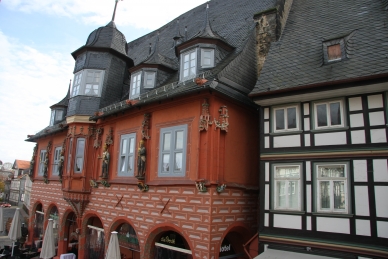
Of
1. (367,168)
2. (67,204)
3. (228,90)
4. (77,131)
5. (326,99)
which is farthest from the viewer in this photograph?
(67,204)

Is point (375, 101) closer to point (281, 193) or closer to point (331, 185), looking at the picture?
point (331, 185)

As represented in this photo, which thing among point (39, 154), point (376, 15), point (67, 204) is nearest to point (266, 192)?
point (376, 15)

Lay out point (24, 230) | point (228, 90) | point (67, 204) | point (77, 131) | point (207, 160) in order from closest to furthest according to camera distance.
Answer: point (207, 160) < point (228, 90) < point (77, 131) < point (67, 204) < point (24, 230)

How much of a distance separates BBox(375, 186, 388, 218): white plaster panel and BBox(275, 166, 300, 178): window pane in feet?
7.55

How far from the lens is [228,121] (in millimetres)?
12445

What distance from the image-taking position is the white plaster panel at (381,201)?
29.5ft

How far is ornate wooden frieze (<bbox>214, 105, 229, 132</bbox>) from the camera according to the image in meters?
11.9

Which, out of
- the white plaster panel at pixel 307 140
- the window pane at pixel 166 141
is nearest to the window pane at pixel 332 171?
the white plaster panel at pixel 307 140

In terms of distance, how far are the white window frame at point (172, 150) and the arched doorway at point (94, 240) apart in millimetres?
6555

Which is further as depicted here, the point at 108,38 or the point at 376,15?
the point at 108,38

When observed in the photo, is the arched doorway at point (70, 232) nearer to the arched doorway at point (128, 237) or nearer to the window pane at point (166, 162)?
the arched doorway at point (128, 237)

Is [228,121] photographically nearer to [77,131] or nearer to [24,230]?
[77,131]

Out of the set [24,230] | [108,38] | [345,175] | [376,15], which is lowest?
[24,230]

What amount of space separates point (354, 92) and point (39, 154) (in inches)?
900
